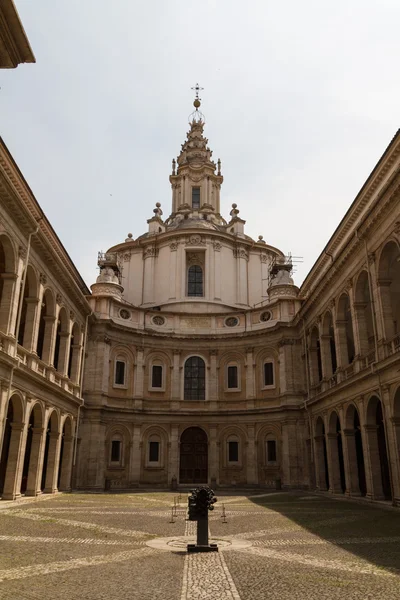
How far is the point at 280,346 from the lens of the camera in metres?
40.0

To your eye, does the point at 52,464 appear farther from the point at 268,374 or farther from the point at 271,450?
the point at 268,374

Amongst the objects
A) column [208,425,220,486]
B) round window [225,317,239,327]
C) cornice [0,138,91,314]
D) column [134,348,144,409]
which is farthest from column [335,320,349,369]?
column [134,348,144,409]

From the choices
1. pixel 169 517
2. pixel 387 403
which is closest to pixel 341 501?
pixel 387 403

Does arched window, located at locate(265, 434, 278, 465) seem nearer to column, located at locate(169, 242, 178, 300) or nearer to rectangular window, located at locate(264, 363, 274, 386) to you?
rectangular window, located at locate(264, 363, 274, 386)

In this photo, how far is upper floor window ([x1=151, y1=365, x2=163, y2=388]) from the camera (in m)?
41.8

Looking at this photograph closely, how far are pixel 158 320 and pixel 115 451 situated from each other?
11.3 m

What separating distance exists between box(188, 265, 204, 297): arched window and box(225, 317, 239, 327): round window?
5.67 m

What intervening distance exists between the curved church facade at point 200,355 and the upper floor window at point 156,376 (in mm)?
86

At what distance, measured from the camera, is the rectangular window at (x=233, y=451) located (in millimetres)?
40469

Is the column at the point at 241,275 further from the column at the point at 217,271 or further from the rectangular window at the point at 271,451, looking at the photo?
the rectangular window at the point at 271,451

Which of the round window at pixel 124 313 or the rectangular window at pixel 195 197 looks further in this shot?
the rectangular window at pixel 195 197

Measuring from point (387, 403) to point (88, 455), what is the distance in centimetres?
2249

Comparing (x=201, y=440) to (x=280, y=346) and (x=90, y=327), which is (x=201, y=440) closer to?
(x=280, y=346)

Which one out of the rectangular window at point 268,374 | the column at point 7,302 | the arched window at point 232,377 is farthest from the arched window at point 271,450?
the column at point 7,302
